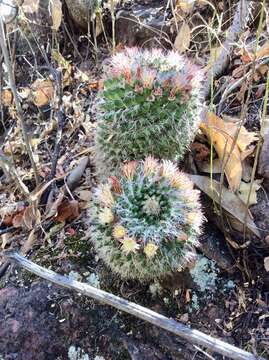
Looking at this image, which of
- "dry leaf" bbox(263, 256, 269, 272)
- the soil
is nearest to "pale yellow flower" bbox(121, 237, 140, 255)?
the soil

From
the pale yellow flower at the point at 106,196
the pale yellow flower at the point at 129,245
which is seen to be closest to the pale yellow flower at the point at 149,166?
the pale yellow flower at the point at 106,196

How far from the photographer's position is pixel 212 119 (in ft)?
6.79

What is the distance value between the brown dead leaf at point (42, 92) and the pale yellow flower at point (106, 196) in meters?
1.26

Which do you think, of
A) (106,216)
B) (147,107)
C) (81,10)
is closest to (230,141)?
(147,107)

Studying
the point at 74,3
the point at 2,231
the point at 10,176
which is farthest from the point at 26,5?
the point at 2,231

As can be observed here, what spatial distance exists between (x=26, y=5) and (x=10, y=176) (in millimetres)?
1173

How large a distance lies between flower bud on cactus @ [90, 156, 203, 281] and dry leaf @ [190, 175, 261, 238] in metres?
0.30

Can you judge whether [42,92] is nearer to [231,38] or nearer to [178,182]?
[231,38]

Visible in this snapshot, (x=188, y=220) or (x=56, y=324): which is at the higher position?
(x=188, y=220)

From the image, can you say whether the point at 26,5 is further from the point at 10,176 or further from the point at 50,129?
the point at 10,176

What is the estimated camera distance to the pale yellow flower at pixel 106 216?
5.19ft

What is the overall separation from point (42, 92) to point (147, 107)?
1196 mm

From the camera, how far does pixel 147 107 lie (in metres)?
1.78

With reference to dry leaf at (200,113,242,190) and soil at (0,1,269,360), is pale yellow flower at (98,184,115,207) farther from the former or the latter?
dry leaf at (200,113,242,190)
